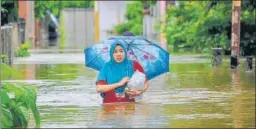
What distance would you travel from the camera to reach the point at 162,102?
13797mm

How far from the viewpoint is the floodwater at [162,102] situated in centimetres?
1107

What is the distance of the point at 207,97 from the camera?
14.6 meters

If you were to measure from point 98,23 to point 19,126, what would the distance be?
55.8m

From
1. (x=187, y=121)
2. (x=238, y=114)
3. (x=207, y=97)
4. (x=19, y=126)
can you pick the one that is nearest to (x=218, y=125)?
(x=187, y=121)

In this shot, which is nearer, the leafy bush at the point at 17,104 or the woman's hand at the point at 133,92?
the leafy bush at the point at 17,104

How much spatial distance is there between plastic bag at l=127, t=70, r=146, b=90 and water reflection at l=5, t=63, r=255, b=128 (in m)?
0.27


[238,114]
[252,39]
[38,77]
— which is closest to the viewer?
[238,114]

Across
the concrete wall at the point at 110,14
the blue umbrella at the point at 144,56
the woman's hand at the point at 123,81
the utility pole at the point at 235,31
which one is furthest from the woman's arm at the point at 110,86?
the concrete wall at the point at 110,14

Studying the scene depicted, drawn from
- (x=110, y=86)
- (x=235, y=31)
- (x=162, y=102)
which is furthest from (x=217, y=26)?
(x=110, y=86)

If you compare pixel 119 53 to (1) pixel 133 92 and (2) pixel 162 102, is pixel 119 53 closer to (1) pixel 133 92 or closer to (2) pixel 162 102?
(1) pixel 133 92

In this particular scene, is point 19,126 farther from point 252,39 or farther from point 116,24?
point 116,24

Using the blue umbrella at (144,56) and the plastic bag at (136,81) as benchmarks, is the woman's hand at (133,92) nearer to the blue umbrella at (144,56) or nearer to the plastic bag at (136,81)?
the plastic bag at (136,81)

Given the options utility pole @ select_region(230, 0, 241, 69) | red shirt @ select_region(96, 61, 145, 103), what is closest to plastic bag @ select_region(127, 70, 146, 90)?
red shirt @ select_region(96, 61, 145, 103)

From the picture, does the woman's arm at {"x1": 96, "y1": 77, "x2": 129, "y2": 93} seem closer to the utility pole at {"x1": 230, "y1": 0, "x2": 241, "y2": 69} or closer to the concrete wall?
the utility pole at {"x1": 230, "y1": 0, "x2": 241, "y2": 69}
